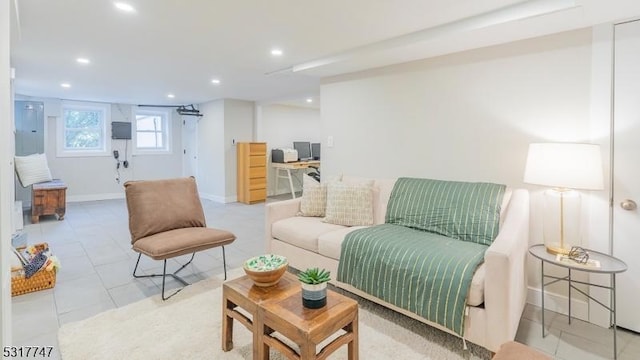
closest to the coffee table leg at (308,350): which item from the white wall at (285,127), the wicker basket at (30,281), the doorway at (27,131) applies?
the wicker basket at (30,281)

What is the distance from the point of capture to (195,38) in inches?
111

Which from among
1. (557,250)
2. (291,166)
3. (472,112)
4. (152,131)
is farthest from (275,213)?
(152,131)

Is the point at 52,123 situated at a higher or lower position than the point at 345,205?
higher

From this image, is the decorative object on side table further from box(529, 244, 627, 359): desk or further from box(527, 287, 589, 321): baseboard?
box(527, 287, 589, 321): baseboard

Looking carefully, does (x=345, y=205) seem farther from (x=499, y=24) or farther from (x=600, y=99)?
(x=600, y=99)

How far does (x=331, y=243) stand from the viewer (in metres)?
2.53

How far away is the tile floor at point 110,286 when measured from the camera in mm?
2004

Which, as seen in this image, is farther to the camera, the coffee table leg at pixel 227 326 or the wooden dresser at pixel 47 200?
the wooden dresser at pixel 47 200

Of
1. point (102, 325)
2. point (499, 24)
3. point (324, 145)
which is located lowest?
point (102, 325)

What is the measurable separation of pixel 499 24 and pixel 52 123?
7.73 meters

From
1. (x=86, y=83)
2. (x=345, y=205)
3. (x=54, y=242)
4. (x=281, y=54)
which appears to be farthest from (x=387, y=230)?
(x=86, y=83)

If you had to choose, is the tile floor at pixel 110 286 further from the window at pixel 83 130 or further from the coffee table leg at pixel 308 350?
the window at pixel 83 130

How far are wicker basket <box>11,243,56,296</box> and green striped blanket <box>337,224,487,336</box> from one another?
7.73 ft

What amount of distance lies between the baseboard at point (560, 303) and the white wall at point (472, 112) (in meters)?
0.01
